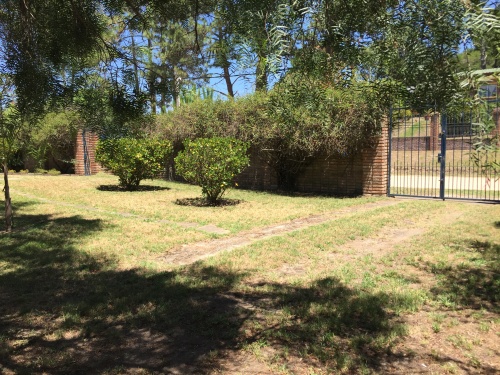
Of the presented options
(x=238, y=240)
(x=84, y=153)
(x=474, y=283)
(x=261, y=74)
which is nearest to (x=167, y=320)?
(x=261, y=74)

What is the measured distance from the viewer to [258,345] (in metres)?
3.28

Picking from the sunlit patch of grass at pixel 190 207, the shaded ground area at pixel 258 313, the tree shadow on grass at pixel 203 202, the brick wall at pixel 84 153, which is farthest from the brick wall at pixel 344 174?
the brick wall at pixel 84 153

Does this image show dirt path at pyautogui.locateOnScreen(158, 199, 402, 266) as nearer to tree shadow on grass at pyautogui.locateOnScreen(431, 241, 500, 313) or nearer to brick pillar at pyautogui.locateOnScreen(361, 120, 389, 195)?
brick pillar at pyautogui.locateOnScreen(361, 120, 389, 195)

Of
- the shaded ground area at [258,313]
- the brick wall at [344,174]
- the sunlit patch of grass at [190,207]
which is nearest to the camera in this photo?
the shaded ground area at [258,313]

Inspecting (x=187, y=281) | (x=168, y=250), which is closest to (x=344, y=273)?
(x=187, y=281)

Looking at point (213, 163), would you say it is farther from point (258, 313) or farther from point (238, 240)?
point (258, 313)

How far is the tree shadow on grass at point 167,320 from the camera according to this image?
10.2 ft

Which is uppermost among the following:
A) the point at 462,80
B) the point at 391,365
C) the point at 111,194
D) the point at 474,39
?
the point at 474,39

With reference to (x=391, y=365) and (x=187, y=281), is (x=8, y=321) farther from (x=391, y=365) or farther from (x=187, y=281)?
(x=391, y=365)

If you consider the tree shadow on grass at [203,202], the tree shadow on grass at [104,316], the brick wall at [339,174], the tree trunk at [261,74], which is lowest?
the tree shadow on grass at [104,316]

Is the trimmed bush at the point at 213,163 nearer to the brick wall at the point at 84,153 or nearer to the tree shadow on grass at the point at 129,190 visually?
the tree shadow on grass at the point at 129,190

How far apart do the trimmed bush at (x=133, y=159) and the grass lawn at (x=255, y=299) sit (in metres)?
4.81

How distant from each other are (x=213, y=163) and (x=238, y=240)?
11.8 feet

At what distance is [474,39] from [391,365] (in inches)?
90.1
